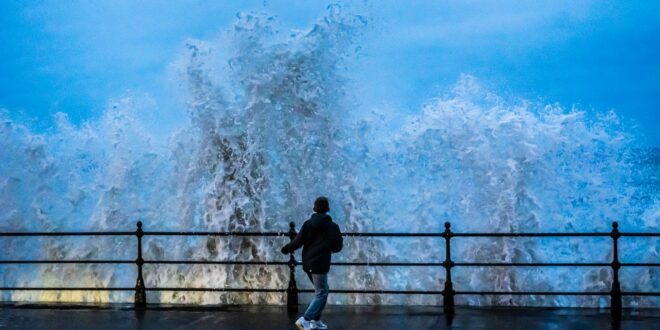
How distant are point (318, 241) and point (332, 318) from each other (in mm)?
1963

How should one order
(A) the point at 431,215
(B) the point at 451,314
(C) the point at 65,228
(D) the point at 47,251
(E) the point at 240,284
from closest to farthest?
1. (B) the point at 451,314
2. (E) the point at 240,284
3. (D) the point at 47,251
4. (A) the point at 431,215
5. (C) the point at 65,228

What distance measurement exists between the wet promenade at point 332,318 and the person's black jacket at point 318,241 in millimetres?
1266

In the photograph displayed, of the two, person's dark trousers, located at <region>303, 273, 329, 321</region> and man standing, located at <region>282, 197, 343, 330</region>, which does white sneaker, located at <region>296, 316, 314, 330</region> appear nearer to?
person's dark trousers, located at <region>303, 273, 329, 321</region>

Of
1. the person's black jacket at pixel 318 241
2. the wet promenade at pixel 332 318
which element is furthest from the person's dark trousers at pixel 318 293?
the wet promenade at pixel 332 318

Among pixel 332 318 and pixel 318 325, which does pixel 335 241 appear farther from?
pixel 332 318

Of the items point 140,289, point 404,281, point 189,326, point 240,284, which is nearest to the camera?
point 189,326

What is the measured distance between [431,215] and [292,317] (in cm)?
1219

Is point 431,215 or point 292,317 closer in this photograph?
point 292,317

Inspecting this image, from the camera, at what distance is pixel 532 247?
1919 centimetres

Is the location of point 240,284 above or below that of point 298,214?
below

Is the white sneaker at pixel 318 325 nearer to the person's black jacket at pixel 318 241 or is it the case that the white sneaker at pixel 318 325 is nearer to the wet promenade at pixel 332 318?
the wet promenade at pixel 332 318

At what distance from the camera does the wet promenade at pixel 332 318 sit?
35.9 ft

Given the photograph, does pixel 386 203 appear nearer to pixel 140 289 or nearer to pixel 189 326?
pixel 140 289

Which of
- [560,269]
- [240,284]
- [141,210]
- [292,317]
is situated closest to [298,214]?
[240,284]
